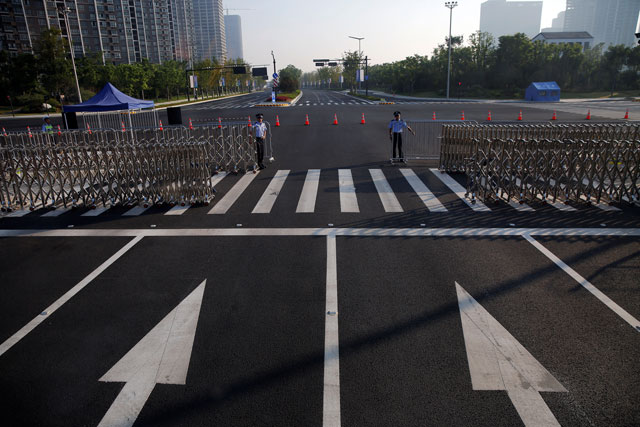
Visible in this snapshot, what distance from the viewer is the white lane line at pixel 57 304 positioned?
513cm

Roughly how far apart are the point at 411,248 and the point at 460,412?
3.98 metres

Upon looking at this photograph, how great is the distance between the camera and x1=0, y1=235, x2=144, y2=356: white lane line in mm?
5133

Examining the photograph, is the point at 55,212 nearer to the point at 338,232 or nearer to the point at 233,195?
the point at 233,195

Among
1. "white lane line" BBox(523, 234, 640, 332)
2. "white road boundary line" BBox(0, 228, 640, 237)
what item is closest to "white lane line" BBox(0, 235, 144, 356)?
"white road boundary line" BBox(0, 228, 640, 237)

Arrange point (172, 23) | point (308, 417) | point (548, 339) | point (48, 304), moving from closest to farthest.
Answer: point (308, 417), point (548, 339), point (48, 304), point (172, 23)

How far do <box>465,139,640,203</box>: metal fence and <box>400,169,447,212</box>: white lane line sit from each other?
0.93m

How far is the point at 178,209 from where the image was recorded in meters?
10.3

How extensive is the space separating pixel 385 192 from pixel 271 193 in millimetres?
3120

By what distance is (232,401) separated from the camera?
13.3 feet

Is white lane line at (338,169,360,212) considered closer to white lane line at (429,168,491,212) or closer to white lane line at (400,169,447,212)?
white lane line at (400,169,447,212)

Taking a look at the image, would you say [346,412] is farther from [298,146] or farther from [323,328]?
[298,146]

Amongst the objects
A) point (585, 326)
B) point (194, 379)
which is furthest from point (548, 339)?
point (194, 379)

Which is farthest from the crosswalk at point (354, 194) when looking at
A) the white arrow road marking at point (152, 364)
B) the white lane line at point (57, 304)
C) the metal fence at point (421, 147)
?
the white arrow road marking at point (152, 364)

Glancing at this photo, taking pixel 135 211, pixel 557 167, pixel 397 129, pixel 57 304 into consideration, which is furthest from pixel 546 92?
→ pixel 57 304
